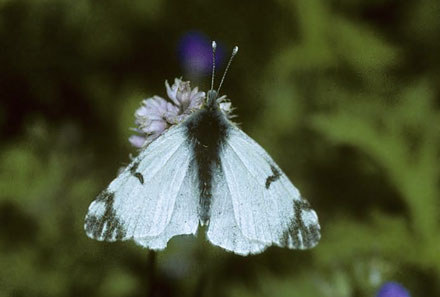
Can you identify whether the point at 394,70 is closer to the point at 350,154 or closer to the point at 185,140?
the point at 350,154

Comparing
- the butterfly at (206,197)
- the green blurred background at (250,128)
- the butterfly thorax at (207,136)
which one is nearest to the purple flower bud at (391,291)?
the green blurred background at (250,128)

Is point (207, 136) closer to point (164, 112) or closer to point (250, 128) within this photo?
point (164, 112)

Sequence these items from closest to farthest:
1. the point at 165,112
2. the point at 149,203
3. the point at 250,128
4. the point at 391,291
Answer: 1. the point at 149,203
2. the point at 165,112
3. the point at 391,291
4. the point at 250,128

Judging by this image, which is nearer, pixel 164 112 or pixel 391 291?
pixel 164 112

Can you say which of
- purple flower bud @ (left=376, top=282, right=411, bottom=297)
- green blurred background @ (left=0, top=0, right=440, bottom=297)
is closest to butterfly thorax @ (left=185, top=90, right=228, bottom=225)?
green blurred background @ (left=0, top=0, right=440, bottom=297)

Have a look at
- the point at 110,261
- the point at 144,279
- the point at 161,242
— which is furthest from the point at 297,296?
the point at 161,242

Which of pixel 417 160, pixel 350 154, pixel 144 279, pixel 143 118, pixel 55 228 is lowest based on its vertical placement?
pixel 144 279

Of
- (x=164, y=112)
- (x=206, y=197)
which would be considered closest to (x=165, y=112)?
(x=164, y=112)

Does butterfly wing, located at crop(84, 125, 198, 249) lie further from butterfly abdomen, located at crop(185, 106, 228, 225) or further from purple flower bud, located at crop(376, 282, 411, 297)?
purple flower bud, located at crop(376, 282, 411, 297)
